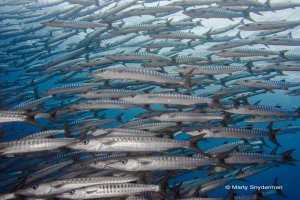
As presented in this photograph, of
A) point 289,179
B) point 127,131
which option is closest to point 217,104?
point 127,131

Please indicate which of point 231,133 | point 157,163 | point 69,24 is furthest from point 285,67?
point 69,24

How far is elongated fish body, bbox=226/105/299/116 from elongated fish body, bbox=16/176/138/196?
119 inches

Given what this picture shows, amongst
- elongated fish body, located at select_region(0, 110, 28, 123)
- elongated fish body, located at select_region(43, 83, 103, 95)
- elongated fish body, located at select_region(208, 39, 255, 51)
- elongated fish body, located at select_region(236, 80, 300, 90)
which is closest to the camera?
elongated fish body, located at select_region(0, 110, 28, 123)

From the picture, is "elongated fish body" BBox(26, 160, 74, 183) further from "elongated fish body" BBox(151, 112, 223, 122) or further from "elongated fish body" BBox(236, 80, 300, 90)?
"elongated fish body" BBox(236, 80, 300, 90)

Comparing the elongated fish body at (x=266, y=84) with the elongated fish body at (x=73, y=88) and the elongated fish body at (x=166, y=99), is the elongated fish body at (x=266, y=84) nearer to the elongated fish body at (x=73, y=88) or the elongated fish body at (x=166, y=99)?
the elongated fish body at (x=166, y=99)

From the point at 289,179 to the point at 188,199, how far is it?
188 ft

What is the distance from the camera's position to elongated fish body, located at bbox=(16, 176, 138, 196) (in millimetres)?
4402

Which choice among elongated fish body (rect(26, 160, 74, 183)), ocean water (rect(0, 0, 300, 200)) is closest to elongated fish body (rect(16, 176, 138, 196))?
ocean water (rect(0, 0, 300, 200))

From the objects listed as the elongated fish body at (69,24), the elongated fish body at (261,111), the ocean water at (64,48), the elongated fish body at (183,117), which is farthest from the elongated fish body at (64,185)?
the elongated fish body at (69,24)

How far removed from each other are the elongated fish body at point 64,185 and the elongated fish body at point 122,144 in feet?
1.73

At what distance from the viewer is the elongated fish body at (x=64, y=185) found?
4402 mm

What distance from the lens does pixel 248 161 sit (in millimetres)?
6328

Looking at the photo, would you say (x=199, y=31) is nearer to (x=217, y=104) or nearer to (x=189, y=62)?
(x=189, y=62)

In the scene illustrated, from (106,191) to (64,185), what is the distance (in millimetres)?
703
